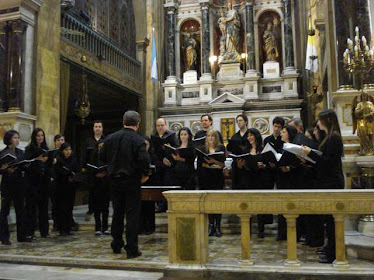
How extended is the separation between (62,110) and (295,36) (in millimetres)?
8198

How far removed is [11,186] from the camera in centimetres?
480

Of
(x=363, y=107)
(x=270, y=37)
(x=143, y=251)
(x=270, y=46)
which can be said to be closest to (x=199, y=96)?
(x=270, y=46)

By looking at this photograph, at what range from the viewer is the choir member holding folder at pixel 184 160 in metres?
4.93

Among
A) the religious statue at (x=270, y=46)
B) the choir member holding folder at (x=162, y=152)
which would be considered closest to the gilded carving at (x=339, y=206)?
the choir member holding folder at (x=162, y=152)

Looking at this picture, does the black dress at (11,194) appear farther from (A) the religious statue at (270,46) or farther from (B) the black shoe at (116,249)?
(A) the religious statue at (270,46)

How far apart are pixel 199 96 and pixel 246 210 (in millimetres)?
10759

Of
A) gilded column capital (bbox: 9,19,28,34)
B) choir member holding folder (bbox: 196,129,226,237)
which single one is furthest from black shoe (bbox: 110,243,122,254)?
gilded column capital (bbox: 9,19,28,34)

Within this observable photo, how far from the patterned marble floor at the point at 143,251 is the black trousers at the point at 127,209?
16 cm

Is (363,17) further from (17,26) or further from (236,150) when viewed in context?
(17,26)

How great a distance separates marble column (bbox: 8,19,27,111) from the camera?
22.2 ft

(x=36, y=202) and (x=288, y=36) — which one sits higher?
(x=288, y=36)

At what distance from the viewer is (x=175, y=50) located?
14359mm

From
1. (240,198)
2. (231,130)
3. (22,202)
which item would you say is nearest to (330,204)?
(240,198)

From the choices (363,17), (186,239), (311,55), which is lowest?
(186,239)
